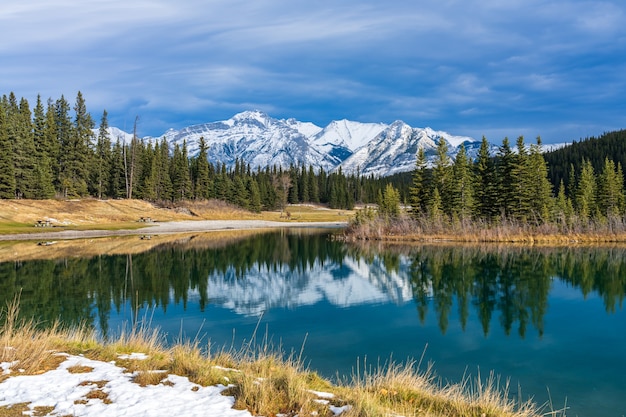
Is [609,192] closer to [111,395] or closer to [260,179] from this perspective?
[111,395]

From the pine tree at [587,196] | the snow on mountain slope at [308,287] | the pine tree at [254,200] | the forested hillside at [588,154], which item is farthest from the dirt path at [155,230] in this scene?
the forested hillside at [588,154]

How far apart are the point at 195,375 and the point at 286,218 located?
343 feet

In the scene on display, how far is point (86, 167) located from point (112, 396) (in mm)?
97391

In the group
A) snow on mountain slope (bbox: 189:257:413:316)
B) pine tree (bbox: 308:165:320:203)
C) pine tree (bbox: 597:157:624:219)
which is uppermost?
pine tree (bbox: 308:165:320:203)

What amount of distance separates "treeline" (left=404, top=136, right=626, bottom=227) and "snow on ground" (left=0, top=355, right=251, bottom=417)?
52.7 m

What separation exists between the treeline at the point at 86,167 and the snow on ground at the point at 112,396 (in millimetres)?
72221

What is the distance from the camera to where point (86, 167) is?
308 ft

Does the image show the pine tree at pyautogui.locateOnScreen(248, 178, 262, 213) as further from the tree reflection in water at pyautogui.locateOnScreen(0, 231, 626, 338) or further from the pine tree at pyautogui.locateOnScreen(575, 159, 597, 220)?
the pine tree at pyautogui.locateOnScreen(575, 159, 597, 220)

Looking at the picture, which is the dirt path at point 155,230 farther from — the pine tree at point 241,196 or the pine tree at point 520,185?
the pine tree at point 520,185

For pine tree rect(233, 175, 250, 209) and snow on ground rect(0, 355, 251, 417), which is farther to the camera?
pine tree rect(233, 175, 250, 209)

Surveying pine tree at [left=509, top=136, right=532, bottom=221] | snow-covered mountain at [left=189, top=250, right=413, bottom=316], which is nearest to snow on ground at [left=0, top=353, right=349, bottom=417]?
snow-covered mountain at [left=189, top=250, right=413, bottom=316]

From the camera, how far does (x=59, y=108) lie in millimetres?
95938

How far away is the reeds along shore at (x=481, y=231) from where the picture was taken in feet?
168

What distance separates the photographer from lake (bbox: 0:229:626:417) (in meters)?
13.3
